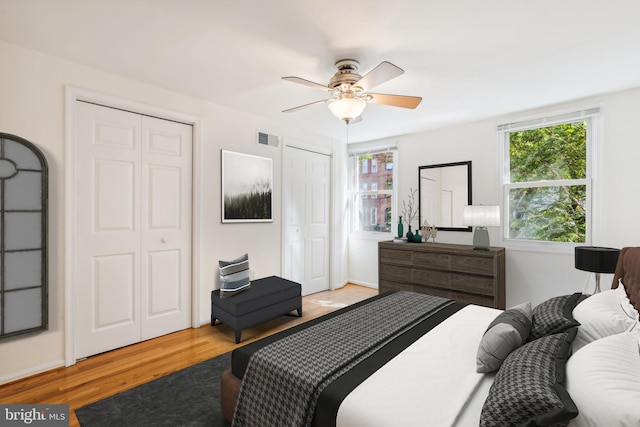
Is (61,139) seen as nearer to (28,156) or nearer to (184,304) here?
(28,156)

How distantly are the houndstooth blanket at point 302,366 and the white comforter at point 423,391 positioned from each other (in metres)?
0.16

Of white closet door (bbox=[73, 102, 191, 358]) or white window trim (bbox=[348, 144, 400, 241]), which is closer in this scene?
white closet door (bbox=[73, 102, 191, 358])

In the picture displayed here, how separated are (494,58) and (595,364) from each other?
2196 millimetres

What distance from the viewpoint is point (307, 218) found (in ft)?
15.0

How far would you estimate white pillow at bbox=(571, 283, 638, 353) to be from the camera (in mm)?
1384

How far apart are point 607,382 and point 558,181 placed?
3086 mm

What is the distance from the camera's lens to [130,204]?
2.85 metres

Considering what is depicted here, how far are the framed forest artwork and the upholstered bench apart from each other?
0.84 metres

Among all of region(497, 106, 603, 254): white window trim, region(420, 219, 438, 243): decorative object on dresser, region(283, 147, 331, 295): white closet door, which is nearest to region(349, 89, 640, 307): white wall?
region(497, 106, 603, 254): white window trim

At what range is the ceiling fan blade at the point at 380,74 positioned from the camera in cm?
192

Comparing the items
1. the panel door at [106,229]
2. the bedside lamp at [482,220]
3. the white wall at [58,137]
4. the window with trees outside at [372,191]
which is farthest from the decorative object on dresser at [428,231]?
the panel door at [106,229]

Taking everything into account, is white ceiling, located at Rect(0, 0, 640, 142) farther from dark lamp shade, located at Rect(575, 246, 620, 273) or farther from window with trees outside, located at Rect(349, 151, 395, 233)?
window with trees outside, located at Rect(349, 151, 395, 233)

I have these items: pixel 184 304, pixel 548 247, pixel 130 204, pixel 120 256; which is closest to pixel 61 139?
pixel 130 204

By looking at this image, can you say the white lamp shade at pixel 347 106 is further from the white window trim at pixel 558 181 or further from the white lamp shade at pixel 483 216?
the white window trim at pixel 558 181
